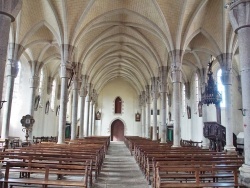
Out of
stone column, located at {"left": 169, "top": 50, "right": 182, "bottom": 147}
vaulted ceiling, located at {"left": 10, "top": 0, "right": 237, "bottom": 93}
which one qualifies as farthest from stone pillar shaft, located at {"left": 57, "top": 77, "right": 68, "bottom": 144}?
stone column, located at {"left": 169, "top": 50, "right": 182, "bottom": 147}

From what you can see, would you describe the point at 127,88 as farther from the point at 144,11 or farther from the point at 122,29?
the point at 144,11

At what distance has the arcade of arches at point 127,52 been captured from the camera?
14.0m

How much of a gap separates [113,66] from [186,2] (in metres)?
20.0

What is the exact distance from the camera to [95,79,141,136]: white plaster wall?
38.8 meters

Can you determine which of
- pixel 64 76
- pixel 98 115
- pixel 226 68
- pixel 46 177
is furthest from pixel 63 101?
pixel 98 115

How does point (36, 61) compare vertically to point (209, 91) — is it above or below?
above

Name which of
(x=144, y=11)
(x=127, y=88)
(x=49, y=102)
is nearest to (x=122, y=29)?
(x=144, y=11)

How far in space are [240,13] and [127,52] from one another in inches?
805

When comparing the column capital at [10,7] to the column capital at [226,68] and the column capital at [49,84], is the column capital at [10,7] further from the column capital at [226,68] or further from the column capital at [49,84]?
the column capital at [49,84]

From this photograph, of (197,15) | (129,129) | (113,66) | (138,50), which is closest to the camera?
(197,15)

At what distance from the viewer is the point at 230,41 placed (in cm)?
1548

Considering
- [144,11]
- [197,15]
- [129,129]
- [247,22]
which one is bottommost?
[129,129]

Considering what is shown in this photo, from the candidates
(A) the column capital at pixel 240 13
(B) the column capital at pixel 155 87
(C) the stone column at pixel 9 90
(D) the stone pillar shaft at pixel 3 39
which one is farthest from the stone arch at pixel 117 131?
(D) the stone pillar shaft at pixel 3 39

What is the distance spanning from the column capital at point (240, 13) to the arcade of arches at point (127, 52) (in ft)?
0.08
